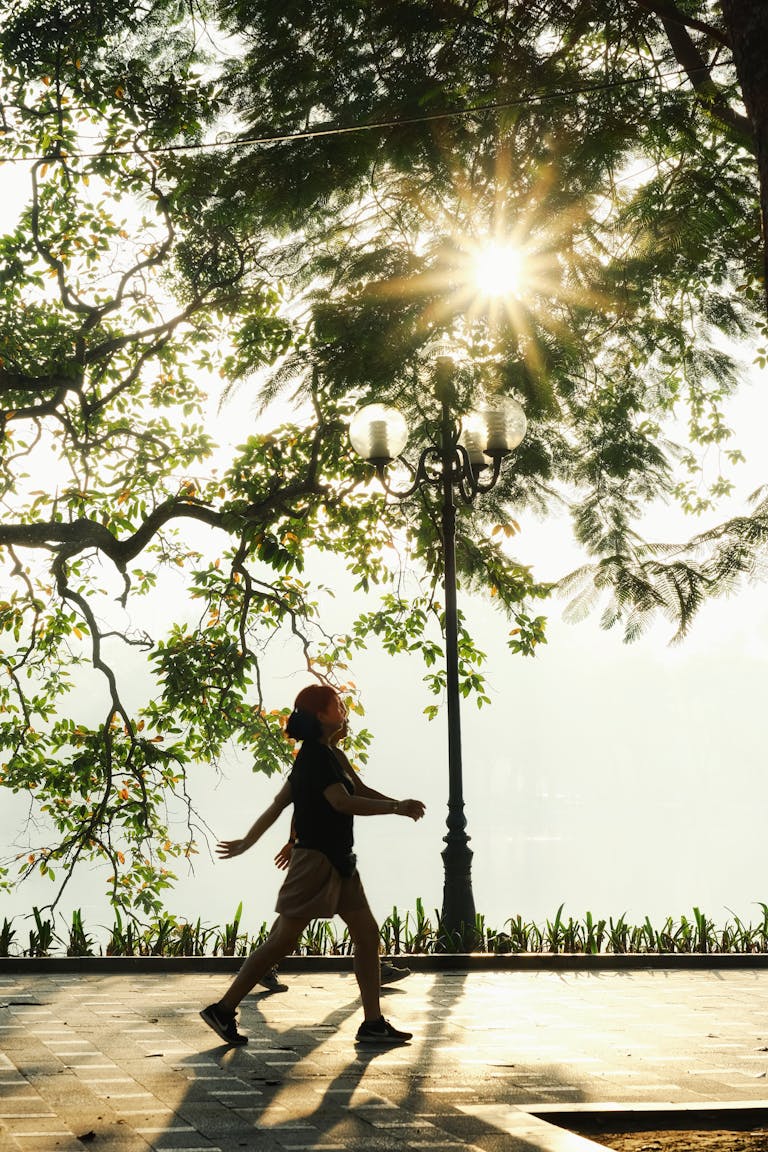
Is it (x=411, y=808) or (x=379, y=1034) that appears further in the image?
(x=379, y=1034)

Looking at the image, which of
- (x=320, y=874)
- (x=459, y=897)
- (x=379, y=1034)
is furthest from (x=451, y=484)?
(x=379, y=1034)

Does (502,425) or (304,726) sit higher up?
(502,425)

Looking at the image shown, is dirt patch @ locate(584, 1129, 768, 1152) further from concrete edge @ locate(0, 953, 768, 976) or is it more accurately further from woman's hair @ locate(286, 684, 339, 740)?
concrete edge @ locate(0, 953, 768, 976)

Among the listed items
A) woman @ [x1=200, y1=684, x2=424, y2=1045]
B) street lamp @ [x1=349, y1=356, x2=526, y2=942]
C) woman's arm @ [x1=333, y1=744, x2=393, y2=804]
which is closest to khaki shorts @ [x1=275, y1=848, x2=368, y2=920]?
woman @ [x1=200, y1=684, x2=424, y2=1045]

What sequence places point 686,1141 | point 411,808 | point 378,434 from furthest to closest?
point 378,434 → point 411,808 → point 686,1141

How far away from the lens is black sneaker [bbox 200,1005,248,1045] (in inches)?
244

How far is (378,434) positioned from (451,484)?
1.20 m

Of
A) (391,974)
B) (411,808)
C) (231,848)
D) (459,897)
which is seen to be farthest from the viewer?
(459,897)

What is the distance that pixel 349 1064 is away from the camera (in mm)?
5832

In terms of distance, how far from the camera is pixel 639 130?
620 cm

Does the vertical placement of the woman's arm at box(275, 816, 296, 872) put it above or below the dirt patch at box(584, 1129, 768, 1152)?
above

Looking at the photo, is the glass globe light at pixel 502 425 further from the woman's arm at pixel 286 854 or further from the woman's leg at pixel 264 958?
the woman's leg at pixel 264 958

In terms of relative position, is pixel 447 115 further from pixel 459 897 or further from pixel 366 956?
pixel 459 897

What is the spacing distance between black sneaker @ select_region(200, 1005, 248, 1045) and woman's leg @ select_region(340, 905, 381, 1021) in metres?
0.68
